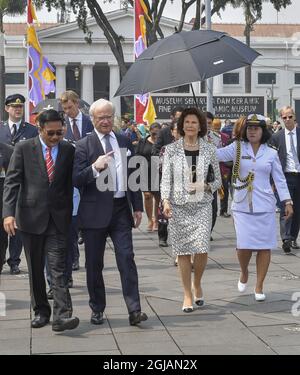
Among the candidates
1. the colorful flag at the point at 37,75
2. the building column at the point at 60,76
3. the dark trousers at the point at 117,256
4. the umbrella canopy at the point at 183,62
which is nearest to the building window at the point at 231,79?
the building column at the point at 60,76

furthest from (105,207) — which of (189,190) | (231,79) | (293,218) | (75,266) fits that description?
(231,79)

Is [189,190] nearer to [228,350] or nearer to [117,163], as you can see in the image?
[117,163]

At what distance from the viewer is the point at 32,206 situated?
652 centimetres

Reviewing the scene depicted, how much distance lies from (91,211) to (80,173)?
319 mm

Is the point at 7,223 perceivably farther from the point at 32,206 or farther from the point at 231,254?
the point at 231,254

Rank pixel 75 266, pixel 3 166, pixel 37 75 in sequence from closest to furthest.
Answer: pixel 3 166 < pixel 75 266 < pixel 37 75

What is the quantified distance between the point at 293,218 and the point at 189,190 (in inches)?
154

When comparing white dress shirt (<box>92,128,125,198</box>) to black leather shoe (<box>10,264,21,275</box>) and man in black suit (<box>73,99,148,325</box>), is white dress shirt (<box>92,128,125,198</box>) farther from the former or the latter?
black leather shoe (<box>10,264,21,275</box>)

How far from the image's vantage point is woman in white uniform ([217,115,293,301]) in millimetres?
7496

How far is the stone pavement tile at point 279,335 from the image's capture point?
597cm

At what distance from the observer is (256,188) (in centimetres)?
750

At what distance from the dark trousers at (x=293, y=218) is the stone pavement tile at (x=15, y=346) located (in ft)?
16.7

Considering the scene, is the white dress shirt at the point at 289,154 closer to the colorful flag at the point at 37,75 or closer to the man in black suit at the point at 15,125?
the man in black suit at the point at 15,125
